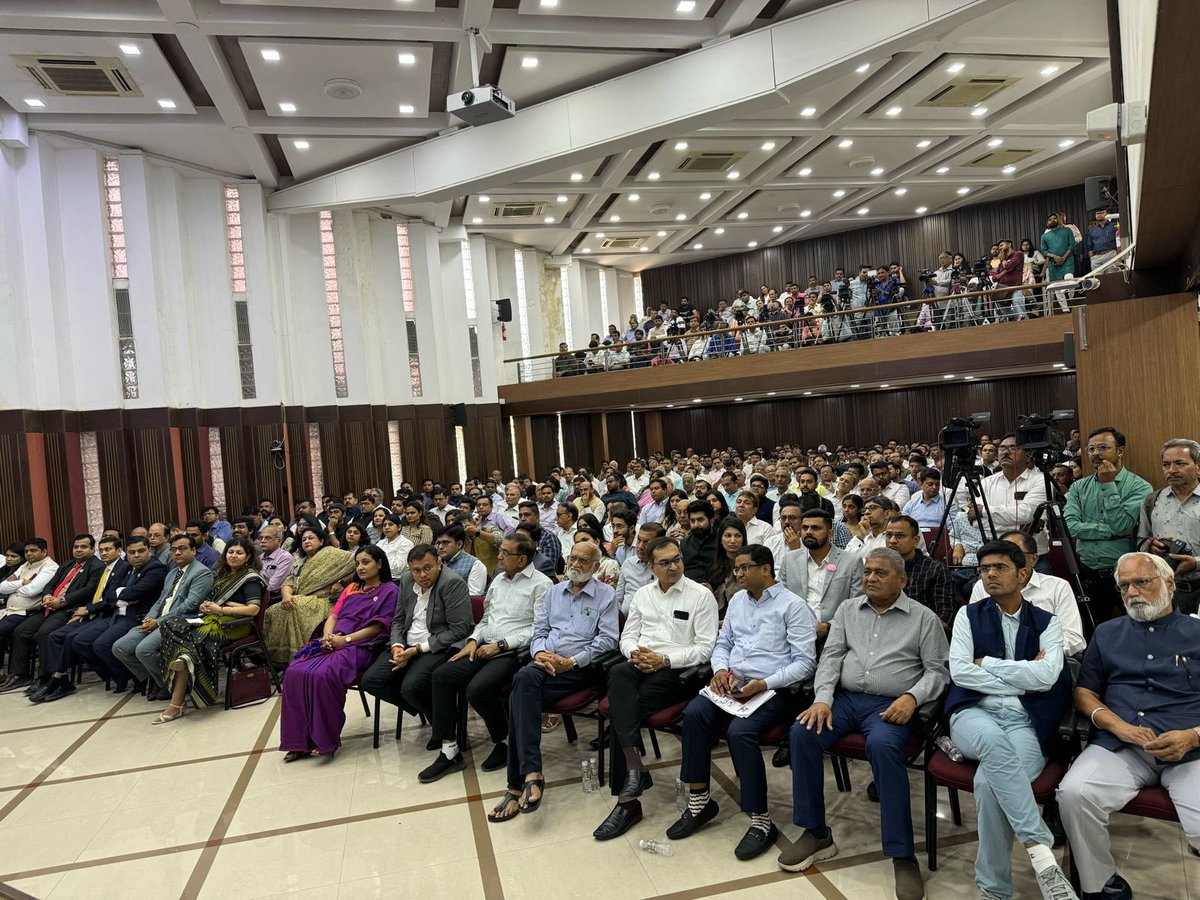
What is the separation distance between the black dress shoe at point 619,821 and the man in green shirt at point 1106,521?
288cm

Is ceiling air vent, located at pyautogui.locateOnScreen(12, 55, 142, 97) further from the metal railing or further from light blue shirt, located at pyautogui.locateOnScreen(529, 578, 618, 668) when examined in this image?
light blue shirt, located at pyautogui.locateOnScreen(529, 578, 618, 668)

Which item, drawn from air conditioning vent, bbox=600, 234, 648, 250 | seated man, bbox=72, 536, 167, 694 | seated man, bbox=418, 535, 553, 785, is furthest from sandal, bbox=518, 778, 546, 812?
air conditioning vent, bbox=600, 234, 648, 250

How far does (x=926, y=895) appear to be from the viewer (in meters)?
2.85

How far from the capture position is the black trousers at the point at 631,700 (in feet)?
12.0

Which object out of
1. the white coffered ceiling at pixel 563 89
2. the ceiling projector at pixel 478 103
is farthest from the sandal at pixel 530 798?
the white coffered ceiling at pixel 563 89

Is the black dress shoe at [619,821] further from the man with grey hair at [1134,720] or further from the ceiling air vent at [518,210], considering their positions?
the ceiling air vent at [518,210]

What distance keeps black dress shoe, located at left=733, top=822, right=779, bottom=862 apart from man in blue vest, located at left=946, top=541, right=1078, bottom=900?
818mm

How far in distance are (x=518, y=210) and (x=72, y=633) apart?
12.1m

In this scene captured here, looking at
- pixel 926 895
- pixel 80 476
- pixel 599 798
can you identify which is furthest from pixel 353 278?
pixel 926 895

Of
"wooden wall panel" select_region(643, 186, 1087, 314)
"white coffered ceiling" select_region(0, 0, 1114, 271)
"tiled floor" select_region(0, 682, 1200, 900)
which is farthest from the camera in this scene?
"wooden wall panel" select_region(643, 186, 1087, 314)

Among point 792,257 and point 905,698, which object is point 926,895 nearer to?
point 905,698

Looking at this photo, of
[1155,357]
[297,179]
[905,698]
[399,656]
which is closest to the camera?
[905,698]

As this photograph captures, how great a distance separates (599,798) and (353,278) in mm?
13017

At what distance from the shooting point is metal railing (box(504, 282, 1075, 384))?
39.3 ft
